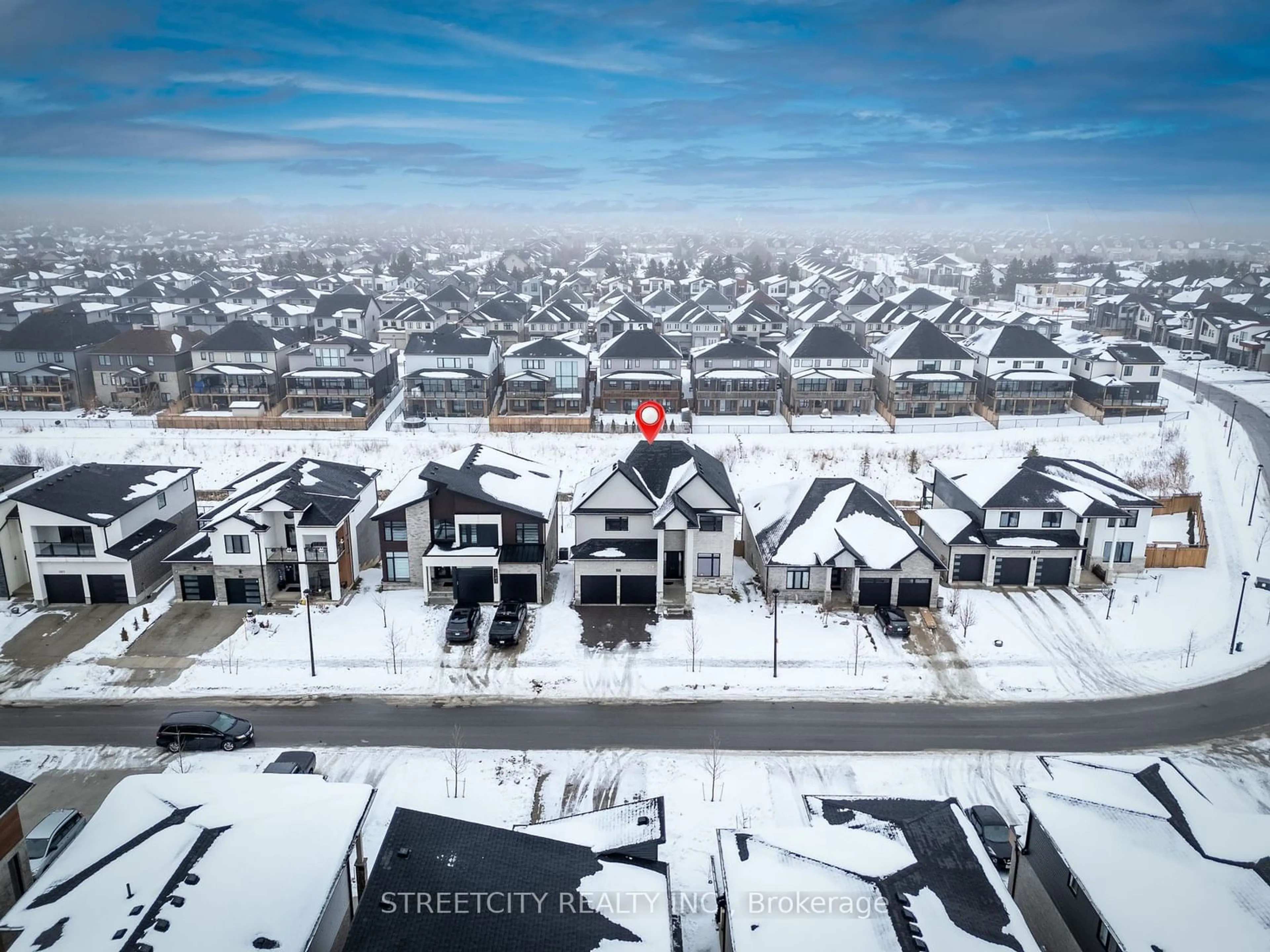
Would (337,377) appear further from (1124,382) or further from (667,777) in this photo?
(1124,382)

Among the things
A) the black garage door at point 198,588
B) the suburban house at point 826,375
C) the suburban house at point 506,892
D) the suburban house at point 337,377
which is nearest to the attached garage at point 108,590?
the black garage door at point 198,588

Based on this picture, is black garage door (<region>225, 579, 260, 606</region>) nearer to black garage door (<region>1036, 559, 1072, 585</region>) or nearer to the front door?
the front door

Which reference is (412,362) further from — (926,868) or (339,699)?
(926,868)

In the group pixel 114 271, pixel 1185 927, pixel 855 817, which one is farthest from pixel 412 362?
pixel 114 271

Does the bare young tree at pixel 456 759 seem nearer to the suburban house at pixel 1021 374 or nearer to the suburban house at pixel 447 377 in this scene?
the suburban house at pixel 447 377

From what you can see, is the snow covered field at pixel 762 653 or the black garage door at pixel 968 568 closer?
the snow covered field at pixel 762 653
